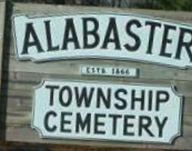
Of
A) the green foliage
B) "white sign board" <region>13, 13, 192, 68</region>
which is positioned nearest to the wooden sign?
"white sign board" <region>13, 13, 192, 68</region>

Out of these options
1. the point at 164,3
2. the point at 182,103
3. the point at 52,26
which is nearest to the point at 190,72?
the point at 182,103

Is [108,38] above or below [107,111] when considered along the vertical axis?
above

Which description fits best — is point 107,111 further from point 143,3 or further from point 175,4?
point 143,3

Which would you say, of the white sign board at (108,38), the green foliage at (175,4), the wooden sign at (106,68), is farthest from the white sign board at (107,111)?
the green foliage at (175,4)

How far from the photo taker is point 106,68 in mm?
6461

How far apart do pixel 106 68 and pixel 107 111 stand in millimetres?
307

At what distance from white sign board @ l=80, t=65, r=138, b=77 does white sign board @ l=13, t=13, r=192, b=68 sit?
0.08 meters

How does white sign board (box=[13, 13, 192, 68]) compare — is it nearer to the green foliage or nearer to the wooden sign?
the wooden sign

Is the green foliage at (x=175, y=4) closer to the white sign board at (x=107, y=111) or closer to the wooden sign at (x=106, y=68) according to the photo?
the wooden sign at (x=106, y=68)

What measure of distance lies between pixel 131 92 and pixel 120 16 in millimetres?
546

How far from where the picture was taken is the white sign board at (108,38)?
21.2 ft

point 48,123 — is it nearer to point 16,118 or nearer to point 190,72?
point 16,118

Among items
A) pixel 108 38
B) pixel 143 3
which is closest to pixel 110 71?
pixel 108 38

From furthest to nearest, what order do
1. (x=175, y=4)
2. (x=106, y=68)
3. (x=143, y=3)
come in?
(x=143, y=3) → (x=175, y=4) → (x=106, y=68)
